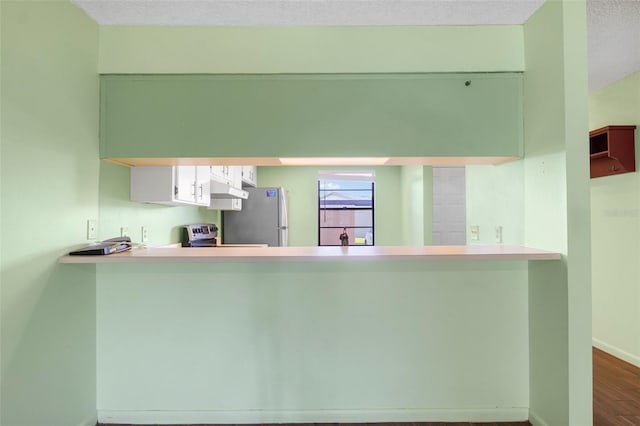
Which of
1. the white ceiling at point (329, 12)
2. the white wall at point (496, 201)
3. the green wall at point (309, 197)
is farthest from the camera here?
the green wall at point (309, 197)

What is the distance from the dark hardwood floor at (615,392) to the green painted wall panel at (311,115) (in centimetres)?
174

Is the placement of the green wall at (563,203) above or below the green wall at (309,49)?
below


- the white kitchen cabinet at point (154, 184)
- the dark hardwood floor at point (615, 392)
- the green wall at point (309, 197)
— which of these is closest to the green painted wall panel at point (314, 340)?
the white kitchen cabinet at point (154, 184)

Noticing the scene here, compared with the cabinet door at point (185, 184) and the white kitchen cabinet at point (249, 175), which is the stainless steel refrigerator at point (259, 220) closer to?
the white kitchen cabinet at point (249, 175)

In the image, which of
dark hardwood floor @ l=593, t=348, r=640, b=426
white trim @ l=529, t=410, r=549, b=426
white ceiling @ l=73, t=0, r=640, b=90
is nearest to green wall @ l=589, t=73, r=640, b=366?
dark hardwood floor @ l=593, t=348, r=640, b=426

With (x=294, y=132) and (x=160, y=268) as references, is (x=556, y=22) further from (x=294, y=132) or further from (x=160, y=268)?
(x=160, y=268)

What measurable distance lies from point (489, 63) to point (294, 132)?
1176 millimetres

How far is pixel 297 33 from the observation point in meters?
1.94

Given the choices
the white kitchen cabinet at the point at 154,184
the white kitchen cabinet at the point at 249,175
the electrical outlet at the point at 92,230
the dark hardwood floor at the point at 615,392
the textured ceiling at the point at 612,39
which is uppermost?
the textured ceiling at the point at 612,39

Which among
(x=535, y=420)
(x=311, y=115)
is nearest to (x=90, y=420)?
(x=311, y=115)

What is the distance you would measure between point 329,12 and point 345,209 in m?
3.80

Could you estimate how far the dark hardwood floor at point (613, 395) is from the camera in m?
1.99

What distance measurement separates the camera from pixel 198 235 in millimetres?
3416

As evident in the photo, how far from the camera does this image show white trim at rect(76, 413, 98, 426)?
183cm
